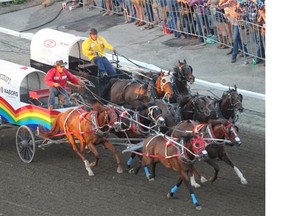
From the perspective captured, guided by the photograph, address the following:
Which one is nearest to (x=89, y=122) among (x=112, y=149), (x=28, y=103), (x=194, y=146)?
(x=112, y=149)

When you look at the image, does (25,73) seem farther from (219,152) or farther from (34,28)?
(34,28)

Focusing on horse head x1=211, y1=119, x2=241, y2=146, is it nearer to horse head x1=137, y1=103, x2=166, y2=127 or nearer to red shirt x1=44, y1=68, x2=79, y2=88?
horse head x1=137, y1=103, x2=166, y2=127

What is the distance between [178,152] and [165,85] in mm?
2891

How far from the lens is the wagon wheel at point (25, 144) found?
1568 centimetres

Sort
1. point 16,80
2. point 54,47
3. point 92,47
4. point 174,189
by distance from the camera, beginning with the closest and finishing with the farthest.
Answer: point 174,189, point 16,80, point 92,47, point 54,47

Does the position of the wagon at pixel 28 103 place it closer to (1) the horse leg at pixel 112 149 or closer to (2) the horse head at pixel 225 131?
(1) the horse leg at pixel 112 149

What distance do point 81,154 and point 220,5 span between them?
25.7 feet

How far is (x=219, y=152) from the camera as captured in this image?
14.2m

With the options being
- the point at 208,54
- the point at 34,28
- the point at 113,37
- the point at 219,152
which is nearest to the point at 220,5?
the point at 208,54

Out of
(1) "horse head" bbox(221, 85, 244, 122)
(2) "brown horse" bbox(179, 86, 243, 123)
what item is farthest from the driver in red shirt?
(1) "horse head" bbox(221, 85, 244, 122)

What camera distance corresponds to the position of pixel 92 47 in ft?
57.7

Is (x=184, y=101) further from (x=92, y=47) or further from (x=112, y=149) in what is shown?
(x=92, y=47)
